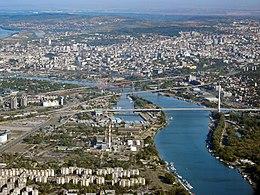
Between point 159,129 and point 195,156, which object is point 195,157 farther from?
point 159,129

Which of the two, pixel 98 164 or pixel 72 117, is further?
pixel 72 117

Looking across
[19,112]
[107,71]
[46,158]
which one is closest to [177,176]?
[46,158]

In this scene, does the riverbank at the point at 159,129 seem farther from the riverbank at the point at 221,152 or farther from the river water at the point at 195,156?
the riverbank at the point at 221,152

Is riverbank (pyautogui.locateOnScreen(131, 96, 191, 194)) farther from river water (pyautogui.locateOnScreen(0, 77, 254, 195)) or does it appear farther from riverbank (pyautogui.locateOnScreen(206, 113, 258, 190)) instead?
riverbank (pyautogui.locateOnScreen(206, 113, 258, 190))

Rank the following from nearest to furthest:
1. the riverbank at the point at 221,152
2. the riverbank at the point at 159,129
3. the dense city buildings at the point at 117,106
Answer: the riverbank at the point at 159,129 < the dense city buildings at the point at 117,106 < the riverbank at the point at 221,152

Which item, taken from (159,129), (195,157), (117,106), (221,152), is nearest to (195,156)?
(195,157)

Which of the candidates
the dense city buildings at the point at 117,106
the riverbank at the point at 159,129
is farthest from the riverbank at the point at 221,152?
the riverbank at the point at 159,129

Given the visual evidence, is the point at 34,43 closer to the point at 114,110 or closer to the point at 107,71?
the point at 107,71

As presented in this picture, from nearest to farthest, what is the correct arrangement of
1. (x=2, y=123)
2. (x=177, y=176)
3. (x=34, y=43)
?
1. (x=177, y=176)
2. (x=2, y=123)
3. (x=34, y=43)

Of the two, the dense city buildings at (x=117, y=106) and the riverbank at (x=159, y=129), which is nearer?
the riverbank at (x=159, y=129)

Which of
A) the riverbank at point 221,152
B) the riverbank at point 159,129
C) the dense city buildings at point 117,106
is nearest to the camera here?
the riverbank at point 159,129
